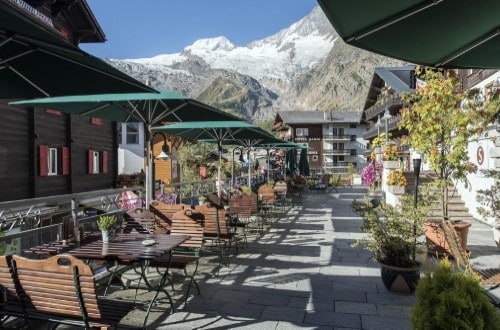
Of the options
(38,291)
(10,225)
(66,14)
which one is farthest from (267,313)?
(66,14)

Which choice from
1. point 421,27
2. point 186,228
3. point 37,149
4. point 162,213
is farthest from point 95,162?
point 421,27

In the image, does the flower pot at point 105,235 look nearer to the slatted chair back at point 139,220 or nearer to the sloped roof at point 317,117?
the slatted chair back at point 139,220

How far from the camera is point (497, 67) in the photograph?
327 cm

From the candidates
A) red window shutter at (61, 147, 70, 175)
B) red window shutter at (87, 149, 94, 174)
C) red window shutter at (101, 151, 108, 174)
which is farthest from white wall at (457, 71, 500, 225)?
red window shutter at (101, 151, 108, 174)

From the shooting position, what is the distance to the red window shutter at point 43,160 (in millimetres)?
13836

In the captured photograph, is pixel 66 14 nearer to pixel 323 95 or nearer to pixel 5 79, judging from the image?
pixel 5 79

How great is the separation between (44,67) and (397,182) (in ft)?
35.5

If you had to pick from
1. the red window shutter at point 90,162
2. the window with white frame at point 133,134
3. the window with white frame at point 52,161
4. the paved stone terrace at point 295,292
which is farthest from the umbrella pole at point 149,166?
the window with white frame at point 133,134

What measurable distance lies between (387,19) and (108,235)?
146 inches

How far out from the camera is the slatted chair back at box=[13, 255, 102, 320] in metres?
2.88

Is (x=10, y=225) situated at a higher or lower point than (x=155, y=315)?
higher

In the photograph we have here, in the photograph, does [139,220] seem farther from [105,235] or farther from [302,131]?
[302,131]

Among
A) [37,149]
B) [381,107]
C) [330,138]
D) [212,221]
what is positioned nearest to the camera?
[212,221]

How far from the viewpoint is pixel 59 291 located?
9.77ft
